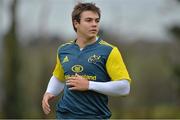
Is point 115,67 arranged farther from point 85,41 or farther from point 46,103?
point 46,103

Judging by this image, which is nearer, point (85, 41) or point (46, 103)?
point (85, 41)

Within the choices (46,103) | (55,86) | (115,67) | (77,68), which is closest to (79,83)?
(77,68)

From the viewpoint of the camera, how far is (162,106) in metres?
22.2

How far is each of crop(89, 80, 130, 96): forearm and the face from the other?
43 centimetres

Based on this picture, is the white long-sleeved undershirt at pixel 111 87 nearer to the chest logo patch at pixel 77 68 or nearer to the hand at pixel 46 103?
the chest logo patch at pixel 77 68

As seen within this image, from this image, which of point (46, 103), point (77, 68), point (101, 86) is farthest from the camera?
point (46, 103)

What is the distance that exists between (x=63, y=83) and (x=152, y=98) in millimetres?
16769

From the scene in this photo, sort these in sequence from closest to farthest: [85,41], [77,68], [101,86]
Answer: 1. [101,86]
2. [77,68]
3. [85,41]

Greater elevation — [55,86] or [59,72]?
[59,72]

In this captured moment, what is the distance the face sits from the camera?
506cm

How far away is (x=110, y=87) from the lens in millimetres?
4914

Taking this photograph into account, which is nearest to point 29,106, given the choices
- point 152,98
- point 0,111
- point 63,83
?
point 0,111

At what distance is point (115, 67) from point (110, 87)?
0.55 ft

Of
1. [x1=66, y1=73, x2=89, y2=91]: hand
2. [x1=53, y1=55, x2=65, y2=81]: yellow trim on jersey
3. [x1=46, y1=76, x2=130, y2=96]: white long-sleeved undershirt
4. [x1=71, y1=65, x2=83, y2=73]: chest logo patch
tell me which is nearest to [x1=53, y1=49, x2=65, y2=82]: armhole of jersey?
[x1=53, y1=55, x2=65, y2=81]: yellow trim on jersey
